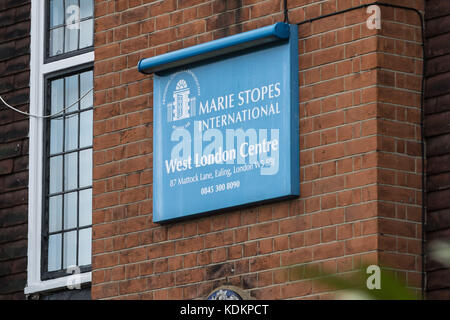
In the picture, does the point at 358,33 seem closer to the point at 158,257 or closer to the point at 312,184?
the point at 312,184

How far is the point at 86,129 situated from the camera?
33.6ft

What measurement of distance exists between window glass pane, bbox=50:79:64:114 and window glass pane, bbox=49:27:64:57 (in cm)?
32

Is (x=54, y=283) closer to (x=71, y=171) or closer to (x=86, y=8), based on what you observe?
(x=71, y=171)

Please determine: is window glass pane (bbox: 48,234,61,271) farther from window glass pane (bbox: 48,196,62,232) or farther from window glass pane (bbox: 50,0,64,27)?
window glass pane (bbox: 50,0,64,27)

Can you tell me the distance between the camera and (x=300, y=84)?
788 cm

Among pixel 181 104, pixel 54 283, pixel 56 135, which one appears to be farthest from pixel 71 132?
pixel 181 104

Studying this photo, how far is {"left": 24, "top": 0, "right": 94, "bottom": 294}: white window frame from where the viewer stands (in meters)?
10.1

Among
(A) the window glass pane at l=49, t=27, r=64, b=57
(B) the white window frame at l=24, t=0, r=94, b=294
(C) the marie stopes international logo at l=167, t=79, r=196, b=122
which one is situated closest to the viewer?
(C) the marie stopes international logo at l=167, t=79, r=196, b=122

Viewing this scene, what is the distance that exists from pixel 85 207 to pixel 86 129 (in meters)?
0.78

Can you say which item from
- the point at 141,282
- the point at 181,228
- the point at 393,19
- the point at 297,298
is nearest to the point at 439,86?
the point at 393,19

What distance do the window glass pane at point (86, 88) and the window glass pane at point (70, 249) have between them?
1273mm

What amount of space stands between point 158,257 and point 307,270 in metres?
5.88

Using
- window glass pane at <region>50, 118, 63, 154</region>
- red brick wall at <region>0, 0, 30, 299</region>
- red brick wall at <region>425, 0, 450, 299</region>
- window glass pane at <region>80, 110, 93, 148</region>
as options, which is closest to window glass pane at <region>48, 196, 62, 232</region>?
red brick wall at <region>0, 0, 30, 299</region>

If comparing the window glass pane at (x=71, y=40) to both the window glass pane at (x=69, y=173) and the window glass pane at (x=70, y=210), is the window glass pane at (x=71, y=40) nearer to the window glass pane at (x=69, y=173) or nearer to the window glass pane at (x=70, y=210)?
the window glass pane at (x=69, y=173)
